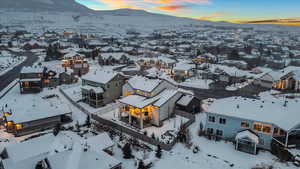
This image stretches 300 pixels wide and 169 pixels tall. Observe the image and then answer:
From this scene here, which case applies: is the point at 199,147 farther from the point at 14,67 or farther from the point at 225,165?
the point at 14,67

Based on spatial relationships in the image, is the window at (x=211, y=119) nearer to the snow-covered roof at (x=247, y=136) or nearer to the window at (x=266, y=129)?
the snow-covered roof at (x=247, y=136)

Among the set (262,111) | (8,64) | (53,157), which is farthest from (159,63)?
(53,157)

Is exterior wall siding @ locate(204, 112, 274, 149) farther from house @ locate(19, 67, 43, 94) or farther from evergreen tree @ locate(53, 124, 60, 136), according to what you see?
house @ locate(19, 67, 43, 94)

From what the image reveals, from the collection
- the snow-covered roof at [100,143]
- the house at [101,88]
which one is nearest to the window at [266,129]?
the snow-covered roof at [100,143]

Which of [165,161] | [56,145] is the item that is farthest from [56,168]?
[165,161]

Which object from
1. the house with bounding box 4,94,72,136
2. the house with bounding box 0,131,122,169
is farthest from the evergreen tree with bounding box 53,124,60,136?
the house with bounding box 0,131,122,169
